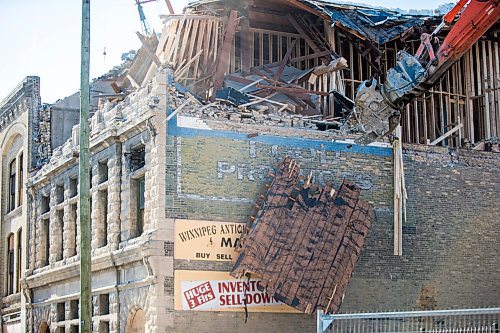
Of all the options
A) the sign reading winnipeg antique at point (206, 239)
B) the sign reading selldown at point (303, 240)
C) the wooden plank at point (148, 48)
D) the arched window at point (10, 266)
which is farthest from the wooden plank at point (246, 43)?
the arched window at point (10, 266)

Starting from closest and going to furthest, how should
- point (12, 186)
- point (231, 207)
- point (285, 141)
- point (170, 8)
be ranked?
1. point (231, 207)
2. point (285, 141)
3. point (170, 8)
4. point (12, 186)

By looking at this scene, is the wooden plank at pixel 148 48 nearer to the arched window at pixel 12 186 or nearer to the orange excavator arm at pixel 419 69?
the orange excavator arm at pixel 419 69

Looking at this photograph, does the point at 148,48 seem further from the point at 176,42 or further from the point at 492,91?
the point at 492,91

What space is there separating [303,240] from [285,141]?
9.99 feet

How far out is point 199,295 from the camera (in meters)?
27.3

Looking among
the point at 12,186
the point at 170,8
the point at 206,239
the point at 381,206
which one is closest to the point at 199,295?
the point at 206,239

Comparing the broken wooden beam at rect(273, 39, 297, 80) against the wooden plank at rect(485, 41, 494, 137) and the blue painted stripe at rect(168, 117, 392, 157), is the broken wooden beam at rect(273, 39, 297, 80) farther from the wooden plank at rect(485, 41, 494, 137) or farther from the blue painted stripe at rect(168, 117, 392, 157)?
the wooden plank at rect(485, 41, 494, 137)

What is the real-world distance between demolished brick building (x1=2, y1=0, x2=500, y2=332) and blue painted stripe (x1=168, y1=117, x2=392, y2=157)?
39mm

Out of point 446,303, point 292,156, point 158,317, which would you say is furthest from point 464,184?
point 158,317

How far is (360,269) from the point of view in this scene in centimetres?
2952

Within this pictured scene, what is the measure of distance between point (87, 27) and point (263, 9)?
10536 mm

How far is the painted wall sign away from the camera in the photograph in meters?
27.1

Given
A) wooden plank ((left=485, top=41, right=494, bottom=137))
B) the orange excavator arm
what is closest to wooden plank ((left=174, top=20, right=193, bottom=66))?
the orange excavator arm

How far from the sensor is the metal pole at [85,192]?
875 inches
